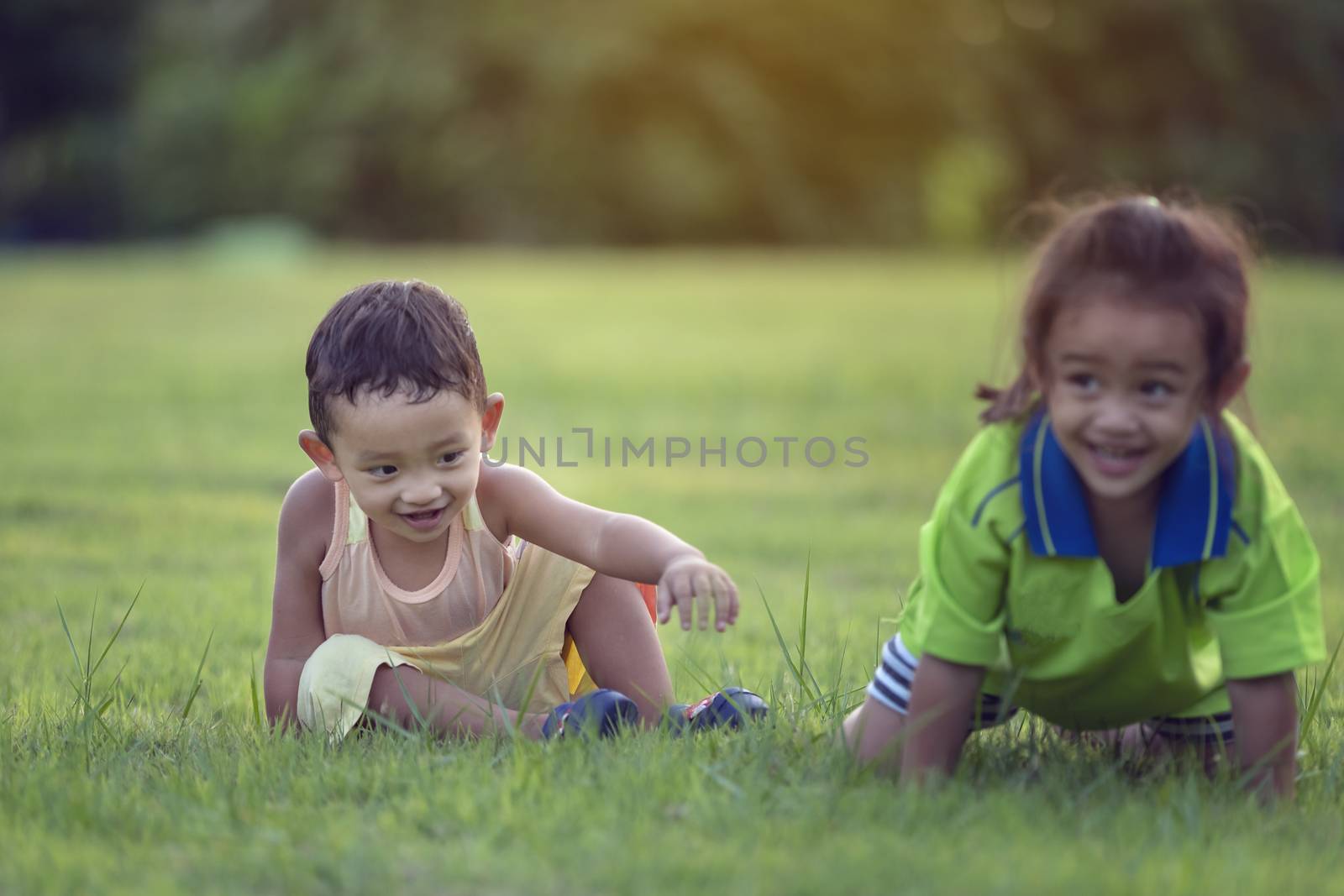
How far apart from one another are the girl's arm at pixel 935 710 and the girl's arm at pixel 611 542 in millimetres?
307

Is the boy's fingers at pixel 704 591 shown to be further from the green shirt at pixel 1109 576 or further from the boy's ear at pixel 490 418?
the boy's ear at pixel 490 418

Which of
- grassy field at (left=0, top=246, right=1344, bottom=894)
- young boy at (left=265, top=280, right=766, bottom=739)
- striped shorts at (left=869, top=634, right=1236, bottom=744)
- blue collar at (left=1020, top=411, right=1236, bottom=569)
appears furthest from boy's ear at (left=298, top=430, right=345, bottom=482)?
blue collar at (left=1020, top=411, right=1236, bottom=569)

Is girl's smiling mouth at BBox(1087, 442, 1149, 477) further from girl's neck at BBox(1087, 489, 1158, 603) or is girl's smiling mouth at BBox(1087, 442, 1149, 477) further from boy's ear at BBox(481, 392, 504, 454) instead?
boy's ear at BBox(481, 392, 504, 454)

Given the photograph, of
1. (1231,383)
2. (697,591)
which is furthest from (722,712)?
(1231,383)

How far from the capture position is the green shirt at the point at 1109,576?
6.90 feet

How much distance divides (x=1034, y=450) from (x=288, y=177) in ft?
103

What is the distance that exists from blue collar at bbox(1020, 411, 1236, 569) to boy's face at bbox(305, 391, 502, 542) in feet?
3.16

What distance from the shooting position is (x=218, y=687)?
10.1ft

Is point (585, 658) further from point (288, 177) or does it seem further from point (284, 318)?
point (288, 177)

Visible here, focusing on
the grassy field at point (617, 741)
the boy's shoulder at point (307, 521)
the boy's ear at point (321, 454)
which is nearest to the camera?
the grassy field at point (617, 741)

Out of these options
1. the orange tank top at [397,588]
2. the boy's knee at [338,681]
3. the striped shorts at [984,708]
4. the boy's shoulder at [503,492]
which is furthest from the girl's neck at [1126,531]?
the boy's knee at [338,681]

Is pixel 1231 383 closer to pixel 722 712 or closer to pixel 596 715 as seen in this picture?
pixel 722 712

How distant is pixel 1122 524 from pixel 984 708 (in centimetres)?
39

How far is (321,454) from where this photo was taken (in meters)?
2.64
